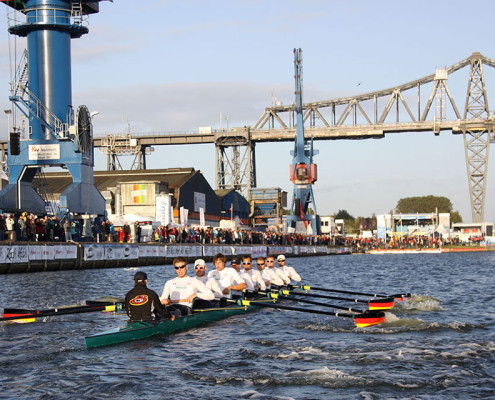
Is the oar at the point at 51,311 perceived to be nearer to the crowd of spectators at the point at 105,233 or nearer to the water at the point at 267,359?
the water at the point at 267,359

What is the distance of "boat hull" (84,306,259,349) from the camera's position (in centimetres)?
1507

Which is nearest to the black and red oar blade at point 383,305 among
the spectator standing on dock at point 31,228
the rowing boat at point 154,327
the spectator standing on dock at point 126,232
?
the rowing boat at point 154,327

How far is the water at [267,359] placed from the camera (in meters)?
11.9

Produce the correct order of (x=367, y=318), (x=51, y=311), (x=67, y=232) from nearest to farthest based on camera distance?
(x=51, y=311), (x=367, y=318), (x=67, y=232)

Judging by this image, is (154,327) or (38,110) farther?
(38,110)

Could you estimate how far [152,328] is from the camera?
16.2 m

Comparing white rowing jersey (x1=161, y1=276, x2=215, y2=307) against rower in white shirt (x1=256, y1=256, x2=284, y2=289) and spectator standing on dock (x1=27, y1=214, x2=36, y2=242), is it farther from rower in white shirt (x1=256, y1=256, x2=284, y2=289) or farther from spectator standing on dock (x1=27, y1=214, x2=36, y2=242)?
spectator standing on dock (x1=27, y1=214, x2=36, y2=242)

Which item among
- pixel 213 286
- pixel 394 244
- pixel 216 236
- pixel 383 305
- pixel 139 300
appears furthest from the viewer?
pixel 394 244

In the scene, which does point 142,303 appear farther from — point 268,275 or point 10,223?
point 10,223

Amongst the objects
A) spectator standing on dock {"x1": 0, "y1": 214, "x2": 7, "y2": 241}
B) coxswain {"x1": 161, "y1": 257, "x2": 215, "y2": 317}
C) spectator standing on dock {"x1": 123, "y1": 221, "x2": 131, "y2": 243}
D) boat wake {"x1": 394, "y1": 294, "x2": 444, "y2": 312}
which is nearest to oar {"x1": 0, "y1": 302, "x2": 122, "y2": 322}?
coxswain {"x1": 161, "y1": 257, "x2": 215, "y2": 317}

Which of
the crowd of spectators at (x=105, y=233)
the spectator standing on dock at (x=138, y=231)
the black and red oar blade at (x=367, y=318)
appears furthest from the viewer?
the spectator standing on dock at (x=138, y=231)

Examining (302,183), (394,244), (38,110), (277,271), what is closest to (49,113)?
(38,110)

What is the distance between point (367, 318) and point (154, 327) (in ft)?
17.8

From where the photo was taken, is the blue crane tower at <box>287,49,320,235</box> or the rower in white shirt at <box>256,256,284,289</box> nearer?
the rower in white shirt at <box>256,256,284,289</box>
